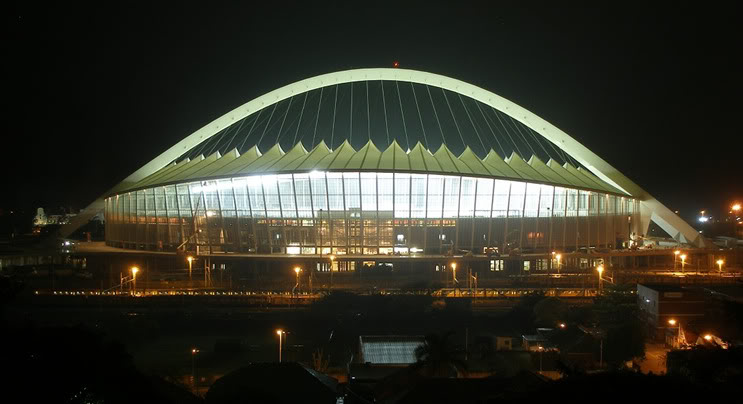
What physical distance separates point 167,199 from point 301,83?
14513mm

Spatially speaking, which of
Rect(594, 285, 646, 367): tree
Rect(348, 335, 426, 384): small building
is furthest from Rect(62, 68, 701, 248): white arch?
Rect(348, 335, 426, 384): small building

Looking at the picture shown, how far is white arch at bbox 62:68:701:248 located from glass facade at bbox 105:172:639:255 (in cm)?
449

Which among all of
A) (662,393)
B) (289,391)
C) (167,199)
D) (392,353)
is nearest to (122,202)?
(167,199)

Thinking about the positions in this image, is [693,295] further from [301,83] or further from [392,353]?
[301,83]

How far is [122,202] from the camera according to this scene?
50.0m

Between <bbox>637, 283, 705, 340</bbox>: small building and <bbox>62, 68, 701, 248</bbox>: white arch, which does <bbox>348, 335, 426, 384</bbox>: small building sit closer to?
<bbox>637, 283, 705, 340</bbox>: small building

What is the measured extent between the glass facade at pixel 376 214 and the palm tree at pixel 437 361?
2157cm

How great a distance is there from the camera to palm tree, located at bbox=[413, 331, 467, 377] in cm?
2139

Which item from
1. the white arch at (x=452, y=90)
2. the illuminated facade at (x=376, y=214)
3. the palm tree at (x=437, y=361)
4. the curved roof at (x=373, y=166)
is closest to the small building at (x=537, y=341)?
the palm tree at (x=437, y=361)

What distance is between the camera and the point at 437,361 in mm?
21594

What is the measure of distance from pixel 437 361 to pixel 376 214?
22.6m

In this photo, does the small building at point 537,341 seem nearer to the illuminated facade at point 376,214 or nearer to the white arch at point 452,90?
the illuminated facade at point 376,214

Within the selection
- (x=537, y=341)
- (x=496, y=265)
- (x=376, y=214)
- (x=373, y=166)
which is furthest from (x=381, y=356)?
(x=496, y=265)

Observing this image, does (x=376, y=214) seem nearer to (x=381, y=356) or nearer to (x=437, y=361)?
(x=381, y=356)
